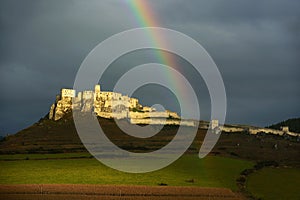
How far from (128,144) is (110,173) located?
64645mm

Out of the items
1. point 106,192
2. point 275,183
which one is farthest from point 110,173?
point 275,183

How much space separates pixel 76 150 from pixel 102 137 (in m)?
42.7

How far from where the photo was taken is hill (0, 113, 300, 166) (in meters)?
117

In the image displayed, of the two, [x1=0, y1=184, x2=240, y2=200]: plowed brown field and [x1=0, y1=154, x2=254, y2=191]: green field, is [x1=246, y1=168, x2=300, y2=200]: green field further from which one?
[x1=0, y1=184, x2=240, y2=200]: plowed brown field

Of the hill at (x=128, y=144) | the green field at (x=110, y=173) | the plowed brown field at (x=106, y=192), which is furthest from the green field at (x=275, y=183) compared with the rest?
the hill at (x=128, y=144)

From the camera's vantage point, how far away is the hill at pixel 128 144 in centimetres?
11719

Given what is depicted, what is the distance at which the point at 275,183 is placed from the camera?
69.9m

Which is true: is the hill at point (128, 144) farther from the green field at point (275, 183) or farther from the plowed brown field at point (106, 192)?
the plowed brown field at point (106, 192)

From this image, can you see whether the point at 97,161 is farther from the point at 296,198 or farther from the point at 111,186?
the point at 296,198

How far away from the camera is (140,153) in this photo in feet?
383

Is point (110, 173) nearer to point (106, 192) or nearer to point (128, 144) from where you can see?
point (106, 192)

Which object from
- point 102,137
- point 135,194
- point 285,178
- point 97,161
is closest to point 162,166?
point 97,161

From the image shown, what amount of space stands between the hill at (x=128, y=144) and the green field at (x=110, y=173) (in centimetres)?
1928

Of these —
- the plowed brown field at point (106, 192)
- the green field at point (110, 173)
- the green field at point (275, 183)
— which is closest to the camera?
the plowed brown field at point (106, 192)
